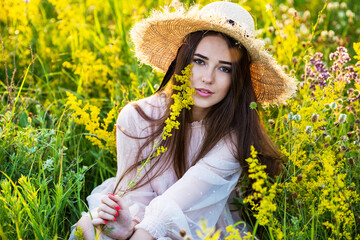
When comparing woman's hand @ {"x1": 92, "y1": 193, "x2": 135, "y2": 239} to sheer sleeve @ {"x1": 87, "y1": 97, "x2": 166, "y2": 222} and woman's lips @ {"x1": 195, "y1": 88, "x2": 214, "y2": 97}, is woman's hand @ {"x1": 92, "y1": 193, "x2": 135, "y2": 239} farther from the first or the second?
woman's lips @ {"x1": 195, "y1": 88, "x2": 214, "y2": 97}

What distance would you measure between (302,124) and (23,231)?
4.52ft

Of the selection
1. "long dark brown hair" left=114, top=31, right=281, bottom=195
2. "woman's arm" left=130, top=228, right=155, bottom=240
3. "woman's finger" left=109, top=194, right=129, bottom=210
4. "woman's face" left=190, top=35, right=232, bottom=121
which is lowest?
"woman's arm" left=130, top=228, right=155, bottom=240

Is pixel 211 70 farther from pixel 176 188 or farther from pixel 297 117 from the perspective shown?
pixel 176 188

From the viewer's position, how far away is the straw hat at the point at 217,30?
7.56ft

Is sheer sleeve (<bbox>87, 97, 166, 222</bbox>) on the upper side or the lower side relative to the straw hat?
lower

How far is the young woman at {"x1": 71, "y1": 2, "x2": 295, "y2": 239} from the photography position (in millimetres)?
2260

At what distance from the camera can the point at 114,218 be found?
210 centimetres

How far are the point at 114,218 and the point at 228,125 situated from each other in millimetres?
806

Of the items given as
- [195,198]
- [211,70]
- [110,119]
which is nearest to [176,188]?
[195,198]

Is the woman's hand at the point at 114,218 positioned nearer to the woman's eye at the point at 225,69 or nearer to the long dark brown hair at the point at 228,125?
the long dark brown hair at the point at 228,125

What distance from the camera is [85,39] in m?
3.96

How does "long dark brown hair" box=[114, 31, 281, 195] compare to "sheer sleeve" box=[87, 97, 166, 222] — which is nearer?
"long dark brown hair" box=[114, 31, 281, 195]

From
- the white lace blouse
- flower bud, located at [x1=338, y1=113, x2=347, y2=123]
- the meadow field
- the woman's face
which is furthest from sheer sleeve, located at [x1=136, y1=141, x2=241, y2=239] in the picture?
flower bud, located at [x1=338, y1=113, x2=347, y2=123]

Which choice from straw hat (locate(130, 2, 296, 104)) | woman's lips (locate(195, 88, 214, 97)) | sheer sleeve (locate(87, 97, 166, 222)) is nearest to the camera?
straw hat (locate(130, 2, 296, 104))
